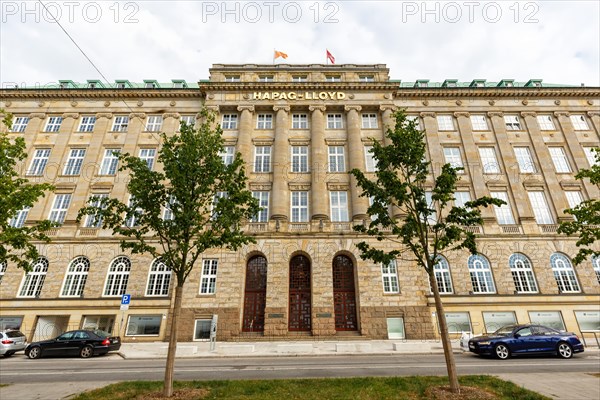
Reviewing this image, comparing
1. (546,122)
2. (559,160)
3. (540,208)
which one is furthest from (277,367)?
(546,122)

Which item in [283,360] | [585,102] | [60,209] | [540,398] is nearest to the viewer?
[540,398]

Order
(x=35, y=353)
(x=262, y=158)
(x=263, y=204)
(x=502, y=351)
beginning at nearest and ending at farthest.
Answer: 1. (x=502, y=351)
2. (x=35, y=353)
3. (x=263, y=204)
4. (x=262, y=158)

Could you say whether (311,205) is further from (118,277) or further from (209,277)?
(118,277)

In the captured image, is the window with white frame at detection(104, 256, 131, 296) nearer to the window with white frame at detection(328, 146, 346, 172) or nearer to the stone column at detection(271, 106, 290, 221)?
the stone column at detection(271, 106, 290, 221)

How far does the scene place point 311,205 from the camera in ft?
96.9

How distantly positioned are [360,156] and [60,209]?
2933 centimetres

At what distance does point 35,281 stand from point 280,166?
2337cm

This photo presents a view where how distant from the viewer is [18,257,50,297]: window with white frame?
86.1 ft

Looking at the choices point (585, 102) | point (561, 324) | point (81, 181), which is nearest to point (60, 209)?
point (81, 181)

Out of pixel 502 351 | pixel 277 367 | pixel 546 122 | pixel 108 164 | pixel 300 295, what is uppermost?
pixel 546 122

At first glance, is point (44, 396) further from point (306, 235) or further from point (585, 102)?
point (585, 102)

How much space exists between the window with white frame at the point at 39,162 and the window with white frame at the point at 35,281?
9.95 m

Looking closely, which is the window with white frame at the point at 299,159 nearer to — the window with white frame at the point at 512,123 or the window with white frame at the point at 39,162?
the window with white frame at the point at 512,123

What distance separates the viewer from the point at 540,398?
818 cm
